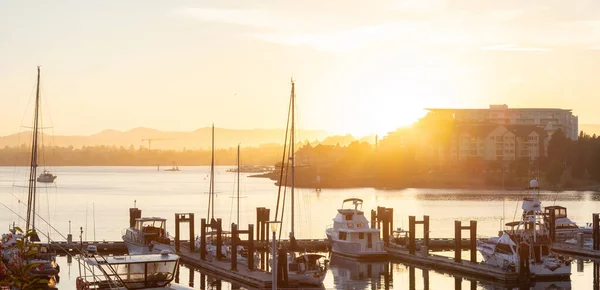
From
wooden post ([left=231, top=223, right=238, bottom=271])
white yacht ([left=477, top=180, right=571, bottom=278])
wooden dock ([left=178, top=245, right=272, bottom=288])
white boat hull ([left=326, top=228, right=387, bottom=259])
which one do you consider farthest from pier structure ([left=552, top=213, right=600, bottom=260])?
wooden post ([left=231, top=223, right=238, bottom=271])

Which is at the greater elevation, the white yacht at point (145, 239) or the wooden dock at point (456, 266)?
the white yacht at point (145, 239)

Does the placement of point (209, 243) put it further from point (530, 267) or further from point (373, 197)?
point (373, 197)

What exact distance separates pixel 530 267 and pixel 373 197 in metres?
133

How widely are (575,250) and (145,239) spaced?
3388cm

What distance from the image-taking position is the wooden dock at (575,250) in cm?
6378

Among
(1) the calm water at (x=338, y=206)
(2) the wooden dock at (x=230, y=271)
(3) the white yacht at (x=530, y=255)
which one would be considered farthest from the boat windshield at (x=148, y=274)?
(3) the white yacht at (x=530, y=255)

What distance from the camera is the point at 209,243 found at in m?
59.9

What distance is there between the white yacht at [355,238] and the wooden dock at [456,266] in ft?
5.06

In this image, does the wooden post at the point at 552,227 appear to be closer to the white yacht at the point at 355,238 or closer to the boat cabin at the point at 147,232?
the white yacht at the point at 355,238

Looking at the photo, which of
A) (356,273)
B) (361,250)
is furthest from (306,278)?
(361,250)

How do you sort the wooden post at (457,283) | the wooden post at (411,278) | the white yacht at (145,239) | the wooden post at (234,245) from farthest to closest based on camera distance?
1. the white yacht at (145,239)
2. the wooden post at (411,278)
3. the wooden post at (457,283)
4. the wooden post at (234,245)

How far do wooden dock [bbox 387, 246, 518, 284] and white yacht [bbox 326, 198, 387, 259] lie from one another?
A: 1.54 metres

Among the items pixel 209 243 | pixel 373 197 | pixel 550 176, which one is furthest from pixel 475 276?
pixel 550 176

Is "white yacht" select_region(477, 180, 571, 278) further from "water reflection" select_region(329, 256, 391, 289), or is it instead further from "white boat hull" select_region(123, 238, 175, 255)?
"white boat hull" select_region(123, 238, 175, 255)
